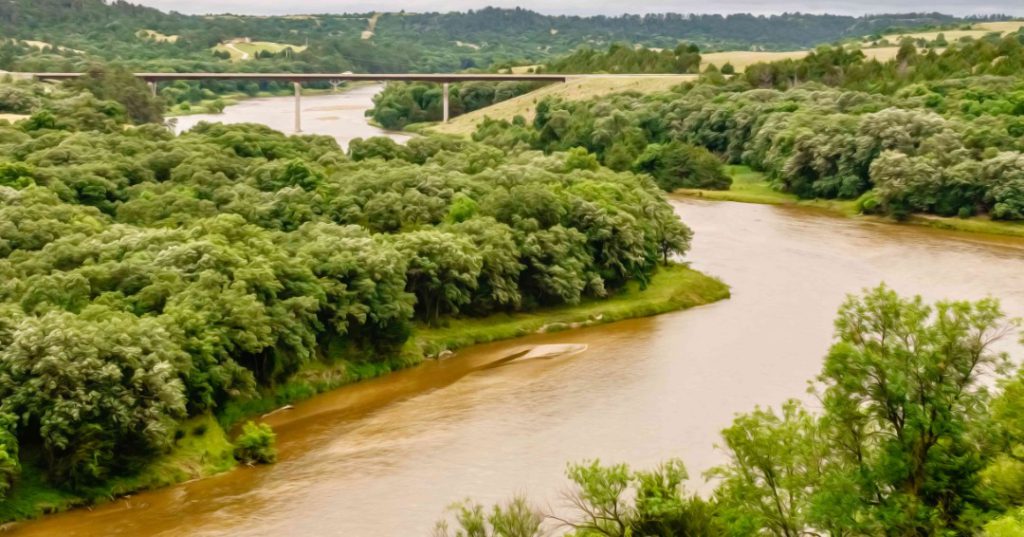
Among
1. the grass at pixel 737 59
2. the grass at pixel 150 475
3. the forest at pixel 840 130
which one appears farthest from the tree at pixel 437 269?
the grass at pixel 737 59

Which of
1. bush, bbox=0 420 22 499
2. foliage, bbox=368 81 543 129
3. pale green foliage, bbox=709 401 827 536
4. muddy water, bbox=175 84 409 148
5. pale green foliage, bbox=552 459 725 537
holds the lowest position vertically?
muddy water, bbox=175 84 409 148

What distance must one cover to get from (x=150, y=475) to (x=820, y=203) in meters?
69.6

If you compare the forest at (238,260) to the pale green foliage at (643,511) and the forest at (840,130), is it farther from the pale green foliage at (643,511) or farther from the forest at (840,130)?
the forest at (840,130)

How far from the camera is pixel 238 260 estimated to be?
4888cm

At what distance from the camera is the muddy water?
147500 millimetres

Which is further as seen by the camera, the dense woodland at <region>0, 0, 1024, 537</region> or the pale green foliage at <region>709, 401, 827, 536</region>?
the pale green foliage at <region>709, 401, 827, 536</region>

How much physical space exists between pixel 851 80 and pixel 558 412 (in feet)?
315

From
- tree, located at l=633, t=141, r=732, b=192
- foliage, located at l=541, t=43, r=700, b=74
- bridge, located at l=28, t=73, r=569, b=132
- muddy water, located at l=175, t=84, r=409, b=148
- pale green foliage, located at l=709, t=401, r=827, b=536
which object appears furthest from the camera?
foliage, located at l=541, t=43, r=700, b=74

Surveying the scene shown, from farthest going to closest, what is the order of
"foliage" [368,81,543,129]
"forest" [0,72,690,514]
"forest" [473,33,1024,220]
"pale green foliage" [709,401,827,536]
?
1. "foliage" [368,81,543,129]
2. "forest" [473,33,1024,220]
3. "forest" [0,72,690,514]
4. "pale green foliage" [709,401,827,536]

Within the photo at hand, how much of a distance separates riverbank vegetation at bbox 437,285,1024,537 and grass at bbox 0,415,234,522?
15963 mm

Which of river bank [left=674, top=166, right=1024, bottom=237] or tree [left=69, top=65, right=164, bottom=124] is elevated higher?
tree [left=69, top=65, right=164, bottom=124]

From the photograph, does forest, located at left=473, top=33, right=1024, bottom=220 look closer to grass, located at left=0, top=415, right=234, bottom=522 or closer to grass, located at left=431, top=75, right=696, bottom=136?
grass, located at left=431, top=75, right=696, bottom=136

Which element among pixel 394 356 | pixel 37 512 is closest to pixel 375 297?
pixel 394 356

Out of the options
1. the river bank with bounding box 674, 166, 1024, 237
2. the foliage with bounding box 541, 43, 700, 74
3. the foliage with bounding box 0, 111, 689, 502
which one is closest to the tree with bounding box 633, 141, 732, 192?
the river bank with bounding box 674, 166, 1024, 237
